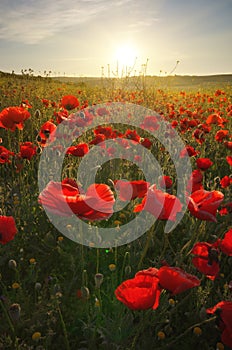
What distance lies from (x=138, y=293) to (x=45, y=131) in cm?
234

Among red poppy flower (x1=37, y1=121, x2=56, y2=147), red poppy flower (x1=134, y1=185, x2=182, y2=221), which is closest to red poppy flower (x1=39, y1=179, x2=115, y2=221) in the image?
red poppy flower (x1=134, y1=185, x2=182, y2=221)

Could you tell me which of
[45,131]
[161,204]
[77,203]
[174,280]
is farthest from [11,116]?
[174,280]

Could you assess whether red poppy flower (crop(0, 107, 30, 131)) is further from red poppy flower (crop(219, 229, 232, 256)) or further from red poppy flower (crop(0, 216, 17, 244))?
red poppy flower (crop(219, 229, 232, 256))

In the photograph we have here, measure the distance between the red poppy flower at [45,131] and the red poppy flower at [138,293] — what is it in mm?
2236

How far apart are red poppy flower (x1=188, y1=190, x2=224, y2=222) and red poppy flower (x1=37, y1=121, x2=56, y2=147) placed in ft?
6.33

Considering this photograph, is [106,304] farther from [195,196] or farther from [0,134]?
[0,134]

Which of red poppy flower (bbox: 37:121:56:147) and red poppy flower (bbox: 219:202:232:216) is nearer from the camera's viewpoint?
red poppy flower (bbox: 219:202:232:216)

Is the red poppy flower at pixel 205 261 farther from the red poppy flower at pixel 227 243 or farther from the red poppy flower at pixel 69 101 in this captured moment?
the red poppy flower at pixel 69 101

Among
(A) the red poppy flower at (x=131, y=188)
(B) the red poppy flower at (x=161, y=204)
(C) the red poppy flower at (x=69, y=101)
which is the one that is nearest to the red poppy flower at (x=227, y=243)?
(B) the red poppy flower at (x=161, y=204)

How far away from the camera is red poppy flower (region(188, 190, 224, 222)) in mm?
1410

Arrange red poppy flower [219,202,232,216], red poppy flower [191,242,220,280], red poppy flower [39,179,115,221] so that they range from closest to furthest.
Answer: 1. red poppy flower [39,179,115,221]
2. red poppy flower [191,242,220,280]
3. red poppy flower [219,202,232,216]

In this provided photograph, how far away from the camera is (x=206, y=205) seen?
56.9 inches

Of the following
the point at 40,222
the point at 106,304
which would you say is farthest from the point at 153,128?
the point at 106,304

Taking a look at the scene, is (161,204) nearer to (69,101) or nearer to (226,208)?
(226,208)
